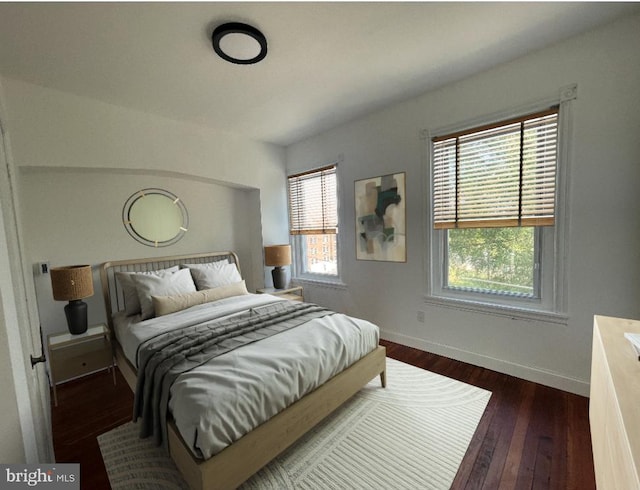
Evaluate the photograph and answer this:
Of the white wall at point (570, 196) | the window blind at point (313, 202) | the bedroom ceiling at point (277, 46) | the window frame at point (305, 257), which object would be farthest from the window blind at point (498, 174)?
the window blind at point (313, 202)

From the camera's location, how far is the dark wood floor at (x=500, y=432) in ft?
4.74

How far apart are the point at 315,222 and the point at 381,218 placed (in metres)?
1.08

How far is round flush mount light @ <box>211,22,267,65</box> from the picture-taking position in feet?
5.38

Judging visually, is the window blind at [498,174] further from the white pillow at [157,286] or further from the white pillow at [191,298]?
the white pillow at [157,286]

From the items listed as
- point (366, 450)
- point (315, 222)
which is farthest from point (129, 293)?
point (366, 450)

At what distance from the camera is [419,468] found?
152 cm

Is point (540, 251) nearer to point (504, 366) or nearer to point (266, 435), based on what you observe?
point (504, 366)

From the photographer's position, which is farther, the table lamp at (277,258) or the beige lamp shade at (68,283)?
the table lamp at (277,258)

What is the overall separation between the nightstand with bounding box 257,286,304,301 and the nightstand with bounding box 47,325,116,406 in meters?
1.70

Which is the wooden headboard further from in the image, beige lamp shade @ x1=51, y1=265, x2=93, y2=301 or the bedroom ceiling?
the bedroom ceiling

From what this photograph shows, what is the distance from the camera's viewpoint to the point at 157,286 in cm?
259

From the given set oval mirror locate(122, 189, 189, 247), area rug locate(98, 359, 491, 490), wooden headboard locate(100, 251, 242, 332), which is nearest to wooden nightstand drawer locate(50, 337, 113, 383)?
wooden headboard locate(100, 251, 242, 332)

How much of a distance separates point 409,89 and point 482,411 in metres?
2.75

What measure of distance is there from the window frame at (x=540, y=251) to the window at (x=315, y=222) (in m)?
1.25
